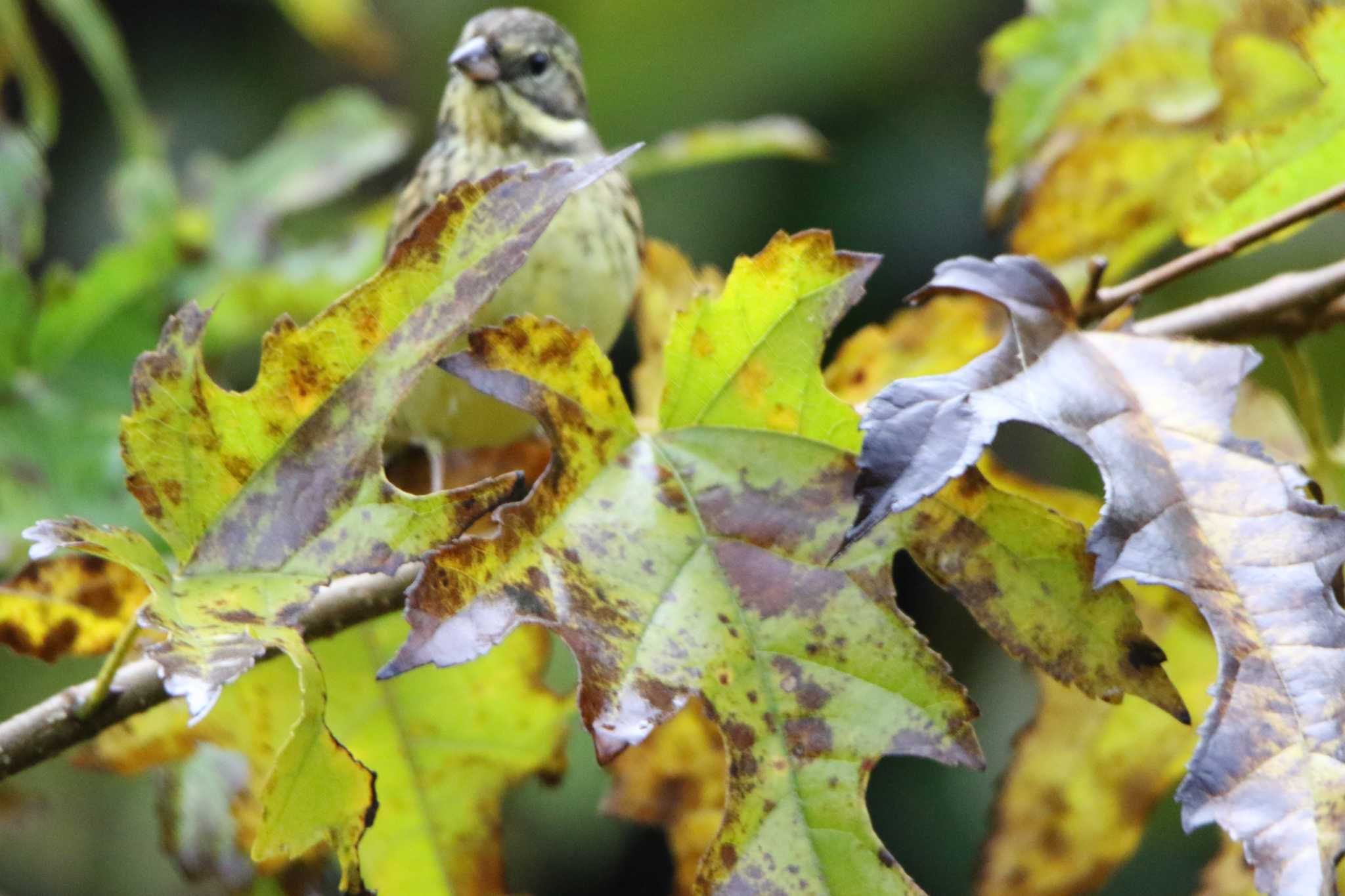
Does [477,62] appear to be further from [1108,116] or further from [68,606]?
[68,606]

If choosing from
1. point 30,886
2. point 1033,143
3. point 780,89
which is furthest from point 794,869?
point 780,89

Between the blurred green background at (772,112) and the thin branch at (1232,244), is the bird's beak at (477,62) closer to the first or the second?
the thin branch at (1232,244)

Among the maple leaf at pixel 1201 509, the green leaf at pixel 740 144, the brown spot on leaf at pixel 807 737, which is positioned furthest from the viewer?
the green leaf at pixel 740 144

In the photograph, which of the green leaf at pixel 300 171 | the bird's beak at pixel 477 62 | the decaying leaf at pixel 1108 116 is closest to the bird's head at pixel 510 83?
the bird's beak at pixel 477 62

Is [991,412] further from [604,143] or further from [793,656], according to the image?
[604,143]

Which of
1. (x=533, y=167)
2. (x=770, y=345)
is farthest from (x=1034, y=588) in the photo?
(x=533, y=167)

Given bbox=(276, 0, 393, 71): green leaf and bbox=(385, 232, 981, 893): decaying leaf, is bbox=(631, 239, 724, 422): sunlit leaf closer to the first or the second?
bbox=(385, 232, 981, 893): decaying leaf
